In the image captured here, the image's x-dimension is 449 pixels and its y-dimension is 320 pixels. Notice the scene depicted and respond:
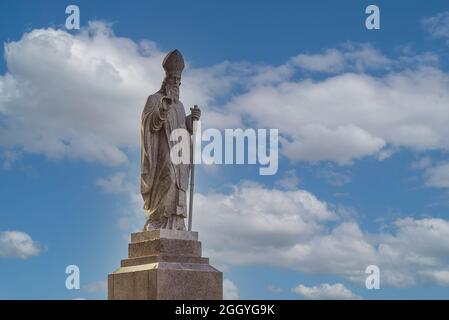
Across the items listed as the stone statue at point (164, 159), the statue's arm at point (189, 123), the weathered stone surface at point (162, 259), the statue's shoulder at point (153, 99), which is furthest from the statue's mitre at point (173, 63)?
the weathered stone surface at point (162, 259)

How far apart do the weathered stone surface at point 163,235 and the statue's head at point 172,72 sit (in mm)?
3562

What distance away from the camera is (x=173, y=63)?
18.6 meters

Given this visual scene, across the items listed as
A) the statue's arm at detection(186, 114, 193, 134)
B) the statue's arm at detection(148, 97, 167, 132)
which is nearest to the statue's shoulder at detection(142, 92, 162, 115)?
the statue's arm at detection(148, 97, 167, 132)

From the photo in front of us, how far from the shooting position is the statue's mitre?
61.2ft

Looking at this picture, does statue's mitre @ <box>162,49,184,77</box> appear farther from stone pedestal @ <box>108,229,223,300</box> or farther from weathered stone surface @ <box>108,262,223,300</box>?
weathered stone surface @ <box>108,262,223,300</box>

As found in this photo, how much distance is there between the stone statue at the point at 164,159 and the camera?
17844 mm

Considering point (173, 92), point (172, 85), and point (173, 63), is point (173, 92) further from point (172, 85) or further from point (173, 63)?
point (173, 63)

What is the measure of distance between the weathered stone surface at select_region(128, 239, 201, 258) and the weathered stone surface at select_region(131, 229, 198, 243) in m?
0.11

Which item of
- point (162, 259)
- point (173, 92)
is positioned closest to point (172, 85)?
point (173, 92)

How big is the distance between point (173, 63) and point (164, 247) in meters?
4.87

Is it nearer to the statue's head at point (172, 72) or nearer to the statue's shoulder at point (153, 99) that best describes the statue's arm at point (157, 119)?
the statue's shoulder at point (153, 99)
